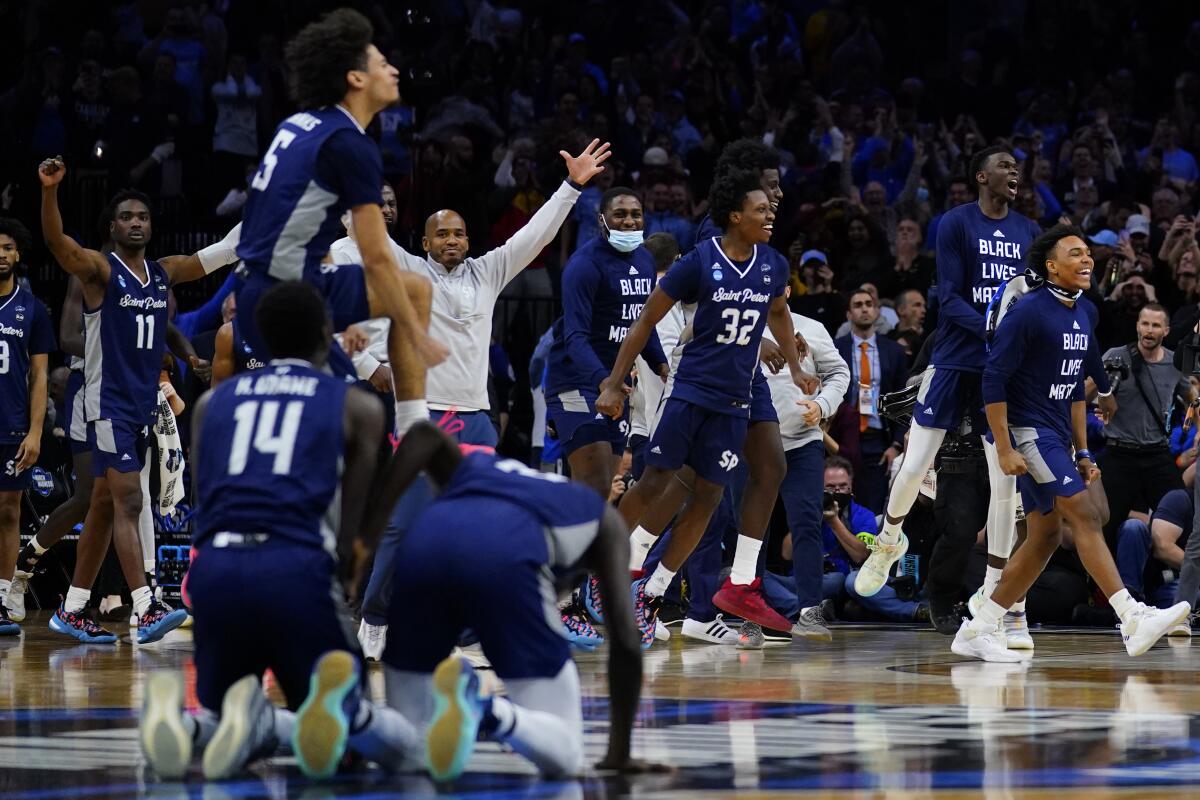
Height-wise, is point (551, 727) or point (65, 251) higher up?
point (65, 251)

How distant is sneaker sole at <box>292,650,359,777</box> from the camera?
457 centimetres

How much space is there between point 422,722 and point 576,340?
4933 millimetres

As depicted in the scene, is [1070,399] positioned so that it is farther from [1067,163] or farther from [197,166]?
[197,166]

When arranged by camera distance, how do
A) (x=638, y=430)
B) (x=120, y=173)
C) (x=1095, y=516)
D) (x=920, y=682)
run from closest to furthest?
(x=920, y=682) < (x=1095, y=516) < (x=638, y=430) < (x=120, y=173)

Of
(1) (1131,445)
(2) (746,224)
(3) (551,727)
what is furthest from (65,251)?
(1) (1131,445)

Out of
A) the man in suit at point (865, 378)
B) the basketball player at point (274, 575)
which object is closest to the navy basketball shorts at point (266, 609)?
the basketball player at point (274, 575)

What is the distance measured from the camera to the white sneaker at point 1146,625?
27.2ft

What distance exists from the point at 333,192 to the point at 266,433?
58.0 inches

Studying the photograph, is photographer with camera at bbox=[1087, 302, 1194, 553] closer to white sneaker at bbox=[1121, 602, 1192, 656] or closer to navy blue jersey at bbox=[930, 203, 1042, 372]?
navy blue jersey at bbox=[930, 203, 1042, 372]

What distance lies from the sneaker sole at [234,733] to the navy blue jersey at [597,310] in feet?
16.6

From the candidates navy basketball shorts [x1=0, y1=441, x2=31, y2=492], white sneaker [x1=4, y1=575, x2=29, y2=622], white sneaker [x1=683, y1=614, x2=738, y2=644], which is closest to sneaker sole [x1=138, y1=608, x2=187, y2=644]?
navy basketball shorts [x1=0, y1=441, x2=31, y2=492]

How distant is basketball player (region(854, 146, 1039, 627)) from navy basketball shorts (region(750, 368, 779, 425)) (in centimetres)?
75

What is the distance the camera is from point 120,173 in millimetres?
15680

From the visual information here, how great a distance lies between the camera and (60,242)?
9195 millimetres
